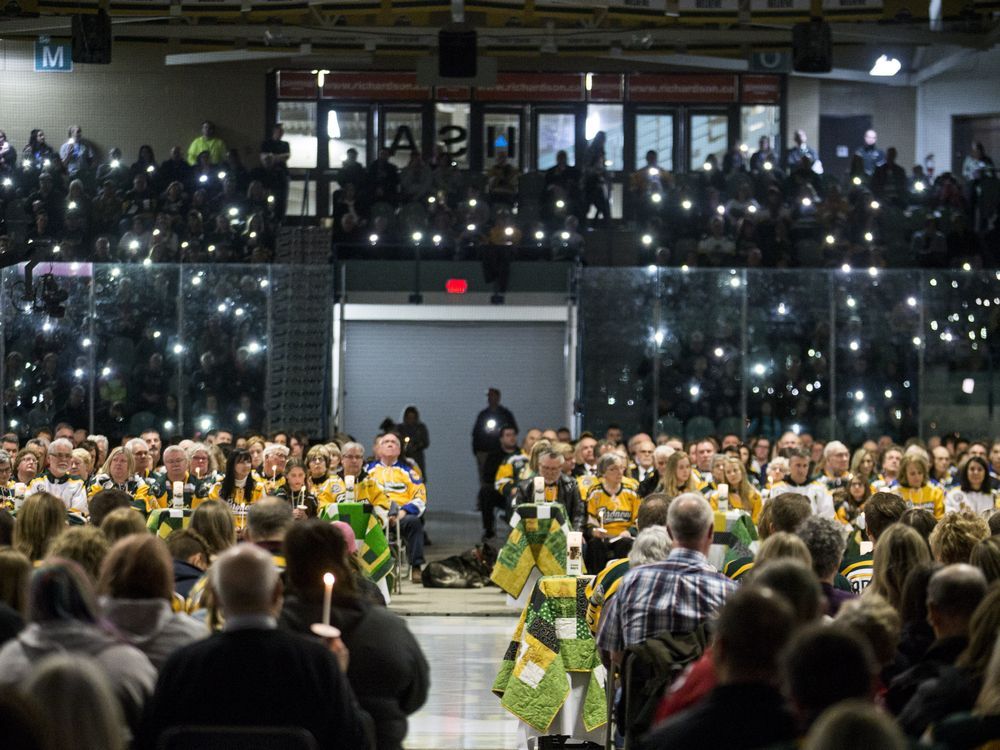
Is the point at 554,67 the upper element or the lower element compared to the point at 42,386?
upper

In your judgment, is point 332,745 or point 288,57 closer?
point 332,745

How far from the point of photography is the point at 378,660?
17.9ft

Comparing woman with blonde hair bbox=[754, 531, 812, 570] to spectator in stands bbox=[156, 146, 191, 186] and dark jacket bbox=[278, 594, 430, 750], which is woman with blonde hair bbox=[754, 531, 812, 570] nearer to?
dark jacket bbox=[278, 594, 430, 750]

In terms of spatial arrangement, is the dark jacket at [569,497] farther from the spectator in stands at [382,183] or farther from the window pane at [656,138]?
the window pane at [656,138]

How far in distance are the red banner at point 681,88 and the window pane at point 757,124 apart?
1.26ft

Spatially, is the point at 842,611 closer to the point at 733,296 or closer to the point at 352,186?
the point at 733,296

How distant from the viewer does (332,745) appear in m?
4.68

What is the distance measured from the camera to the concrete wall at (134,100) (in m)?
27.5

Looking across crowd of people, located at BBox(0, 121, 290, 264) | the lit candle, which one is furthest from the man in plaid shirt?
crowd of people, located at BBox(0, 121, 290, 264)

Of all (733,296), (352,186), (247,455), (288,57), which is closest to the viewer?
(247,455)

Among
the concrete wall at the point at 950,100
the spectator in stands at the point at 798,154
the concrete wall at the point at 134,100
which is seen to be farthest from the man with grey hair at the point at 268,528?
the concrete wall at the point at 950,100

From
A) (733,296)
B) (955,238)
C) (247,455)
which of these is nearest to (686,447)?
(733,296)

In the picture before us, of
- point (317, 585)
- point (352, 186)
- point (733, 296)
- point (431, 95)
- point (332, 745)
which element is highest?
point (431, 95)

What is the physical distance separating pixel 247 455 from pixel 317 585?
7.85 meters
